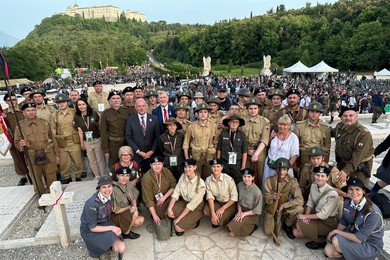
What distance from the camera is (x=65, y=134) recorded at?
18.2 ft

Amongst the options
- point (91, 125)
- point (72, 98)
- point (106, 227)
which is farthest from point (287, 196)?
point (72, 98)

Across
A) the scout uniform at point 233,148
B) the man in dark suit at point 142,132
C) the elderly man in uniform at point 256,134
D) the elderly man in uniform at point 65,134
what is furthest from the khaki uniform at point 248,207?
the elderly man in uniform at point 65,134

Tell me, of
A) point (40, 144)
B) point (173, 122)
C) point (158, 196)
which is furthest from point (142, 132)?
point (40, 144)

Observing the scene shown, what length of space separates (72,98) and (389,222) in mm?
6556

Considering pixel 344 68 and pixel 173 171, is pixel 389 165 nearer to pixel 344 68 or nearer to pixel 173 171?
pixel 173 171

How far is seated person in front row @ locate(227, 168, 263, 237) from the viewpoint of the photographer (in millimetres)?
3951

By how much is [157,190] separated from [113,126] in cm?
174

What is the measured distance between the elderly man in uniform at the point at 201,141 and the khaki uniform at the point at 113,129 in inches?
56.4

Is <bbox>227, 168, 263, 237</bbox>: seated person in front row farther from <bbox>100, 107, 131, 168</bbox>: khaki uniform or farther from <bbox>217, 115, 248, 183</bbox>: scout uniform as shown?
A: <bbox>100, 107, 131, 168</bbox>: khaki uniform

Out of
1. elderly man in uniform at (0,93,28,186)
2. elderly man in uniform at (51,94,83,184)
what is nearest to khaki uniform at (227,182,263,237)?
elderly man in uniform at (51,94,83,184)

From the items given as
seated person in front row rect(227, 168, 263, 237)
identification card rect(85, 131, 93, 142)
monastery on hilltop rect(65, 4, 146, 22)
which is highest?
monastery on hilltop rect(65, 4, 146, 22)

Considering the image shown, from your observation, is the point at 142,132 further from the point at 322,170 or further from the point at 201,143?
the point at 322,170

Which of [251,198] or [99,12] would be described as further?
[99,12]

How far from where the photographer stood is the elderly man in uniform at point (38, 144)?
492 cm
